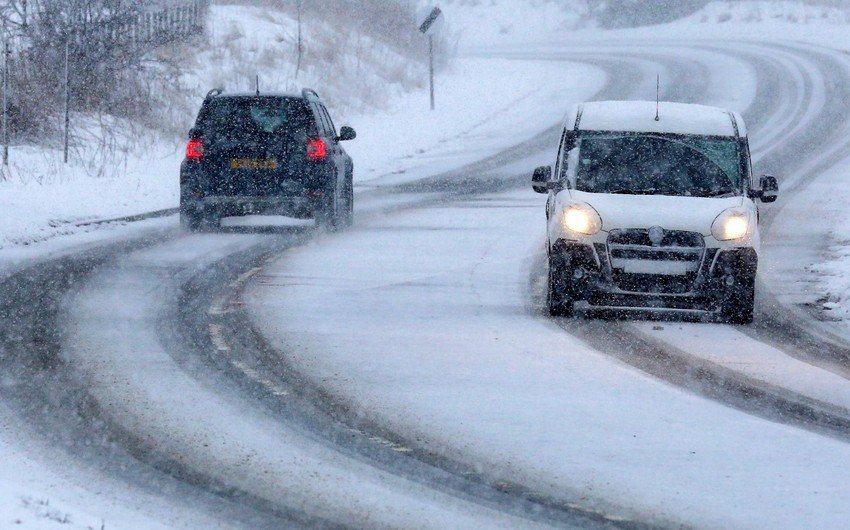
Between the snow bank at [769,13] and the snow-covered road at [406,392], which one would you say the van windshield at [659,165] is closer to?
the snow-covered road at [406,392]

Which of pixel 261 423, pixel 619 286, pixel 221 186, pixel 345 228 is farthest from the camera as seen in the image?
pixel 345 228

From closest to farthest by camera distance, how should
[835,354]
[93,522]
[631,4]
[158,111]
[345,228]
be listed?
1. [93,522]
2. [835,354]
3. [345,228]
4. [158,111]
5. [631,4]

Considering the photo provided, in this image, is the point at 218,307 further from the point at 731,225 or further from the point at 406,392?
the point at 731,225

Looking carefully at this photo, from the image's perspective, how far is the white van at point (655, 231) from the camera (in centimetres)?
1224

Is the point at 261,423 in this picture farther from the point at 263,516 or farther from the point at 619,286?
the point at 619,286

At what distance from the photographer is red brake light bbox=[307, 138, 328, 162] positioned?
1867cm

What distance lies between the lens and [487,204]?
2328 centimetres

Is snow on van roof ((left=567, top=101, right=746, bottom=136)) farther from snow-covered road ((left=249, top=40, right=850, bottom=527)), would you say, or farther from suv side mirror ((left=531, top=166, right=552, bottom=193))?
snow-covered road ((left=249, top=40, right=850, bottom=527))

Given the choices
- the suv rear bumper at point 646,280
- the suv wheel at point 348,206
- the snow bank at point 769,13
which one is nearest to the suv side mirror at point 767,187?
the suv rear bumper at point 646,280

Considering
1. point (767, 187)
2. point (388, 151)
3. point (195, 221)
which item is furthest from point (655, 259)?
point (388, 151)

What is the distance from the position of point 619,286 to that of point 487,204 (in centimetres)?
1109

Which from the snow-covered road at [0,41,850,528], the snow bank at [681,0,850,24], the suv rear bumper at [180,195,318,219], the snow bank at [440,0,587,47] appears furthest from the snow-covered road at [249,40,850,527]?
the snow bank at [440,0,587,47]

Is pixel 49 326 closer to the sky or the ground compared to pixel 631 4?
closer to the ground

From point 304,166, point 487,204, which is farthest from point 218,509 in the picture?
point 487,204
